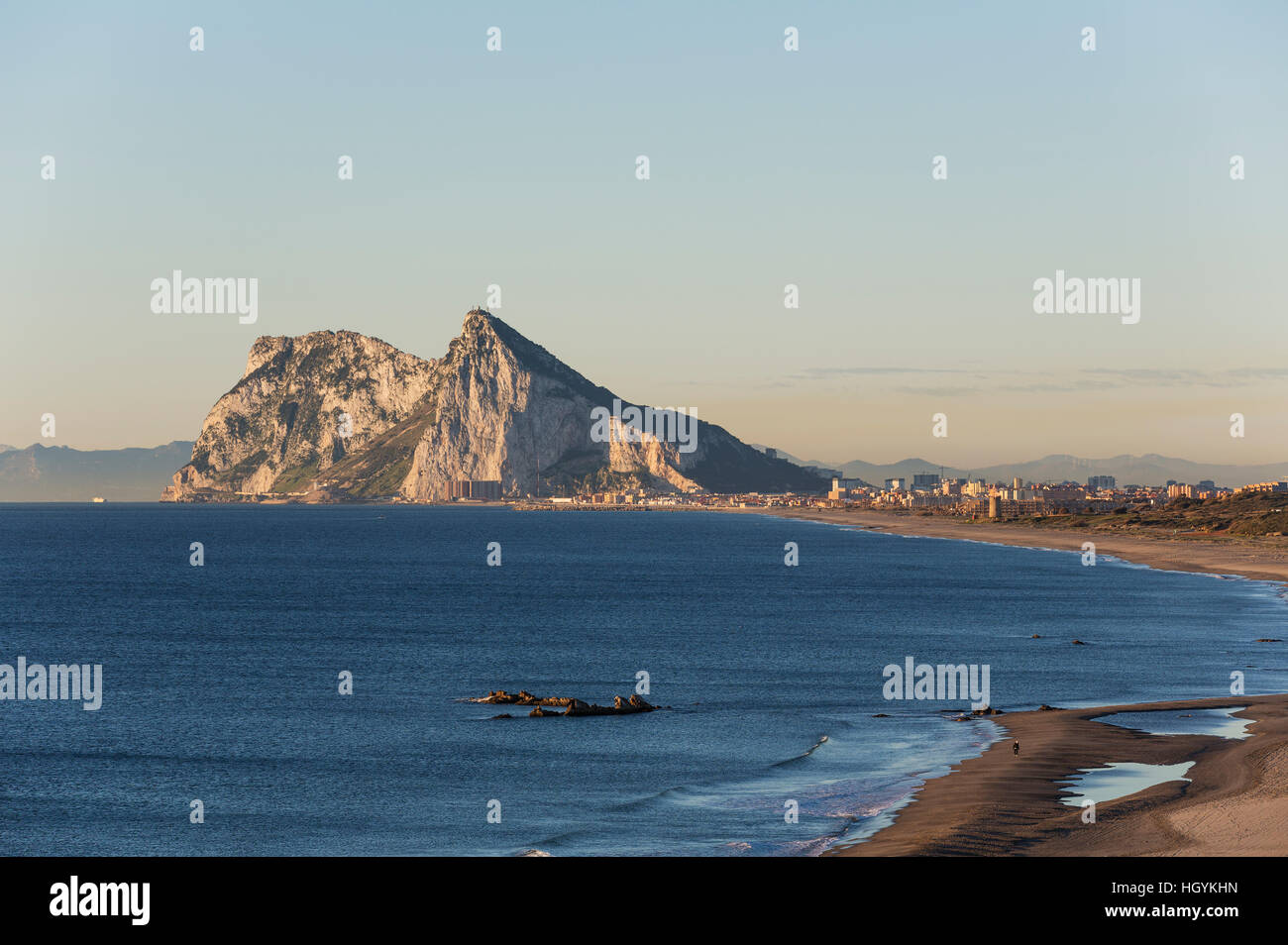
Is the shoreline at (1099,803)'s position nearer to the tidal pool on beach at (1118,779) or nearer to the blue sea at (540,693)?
the tidal pool on beach at (1118,779)

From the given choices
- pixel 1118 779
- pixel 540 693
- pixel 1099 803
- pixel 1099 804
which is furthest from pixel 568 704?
pixel 1099 804

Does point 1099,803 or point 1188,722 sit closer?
point 1099,803

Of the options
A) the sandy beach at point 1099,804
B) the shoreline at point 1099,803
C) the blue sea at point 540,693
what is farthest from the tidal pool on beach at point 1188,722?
the blue sea at point 540,693

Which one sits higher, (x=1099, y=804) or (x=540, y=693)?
(x=1099, y=804)

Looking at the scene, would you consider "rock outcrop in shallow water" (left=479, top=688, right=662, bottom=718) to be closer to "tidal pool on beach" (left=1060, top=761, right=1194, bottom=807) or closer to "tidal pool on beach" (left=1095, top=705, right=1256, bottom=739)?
"tidal pool on beach" (left=1095, top=705, right=1256, bottom=739)

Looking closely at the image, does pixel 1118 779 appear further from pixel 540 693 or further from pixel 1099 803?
pixel 540 693
